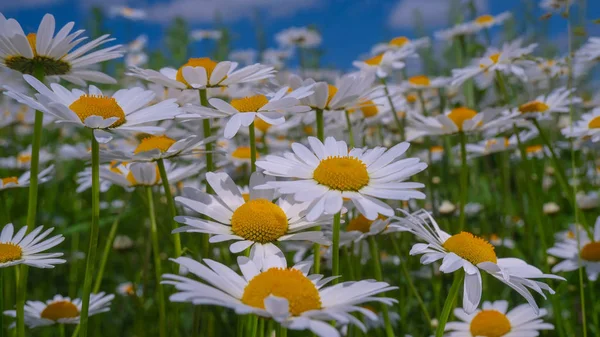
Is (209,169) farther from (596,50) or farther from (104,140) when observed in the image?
(596,50)

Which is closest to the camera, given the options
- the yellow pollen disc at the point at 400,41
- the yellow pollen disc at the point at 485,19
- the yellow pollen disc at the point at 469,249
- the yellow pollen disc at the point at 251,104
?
the yellow pollen disc at the point at 469,249

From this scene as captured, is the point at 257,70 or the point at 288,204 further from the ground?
the point at 257,70

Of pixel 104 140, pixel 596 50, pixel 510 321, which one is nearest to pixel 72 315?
pixel 104 140

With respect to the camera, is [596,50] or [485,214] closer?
[596,50]

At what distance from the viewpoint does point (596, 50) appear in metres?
1.87

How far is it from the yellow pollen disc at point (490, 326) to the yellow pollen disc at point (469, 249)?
365mm

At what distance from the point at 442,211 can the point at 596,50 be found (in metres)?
0.75

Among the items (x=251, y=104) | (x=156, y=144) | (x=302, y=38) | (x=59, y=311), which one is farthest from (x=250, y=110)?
(x=302, y=38)

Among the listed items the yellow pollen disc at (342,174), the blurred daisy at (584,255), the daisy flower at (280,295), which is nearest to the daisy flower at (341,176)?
the yellow pollen disc at (342,174)

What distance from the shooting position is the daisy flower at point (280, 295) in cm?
66

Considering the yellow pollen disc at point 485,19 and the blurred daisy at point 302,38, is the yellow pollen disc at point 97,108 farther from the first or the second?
the blurred daisy at point 302,38

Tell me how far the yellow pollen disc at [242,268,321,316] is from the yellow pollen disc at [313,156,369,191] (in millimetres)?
192

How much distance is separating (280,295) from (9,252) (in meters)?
0.59

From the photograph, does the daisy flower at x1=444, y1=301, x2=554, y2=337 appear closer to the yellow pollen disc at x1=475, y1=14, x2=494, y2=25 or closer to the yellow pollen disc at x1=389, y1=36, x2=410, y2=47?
the yellow pollen disc at x1=389, y1=36, x2=410, y2=47
